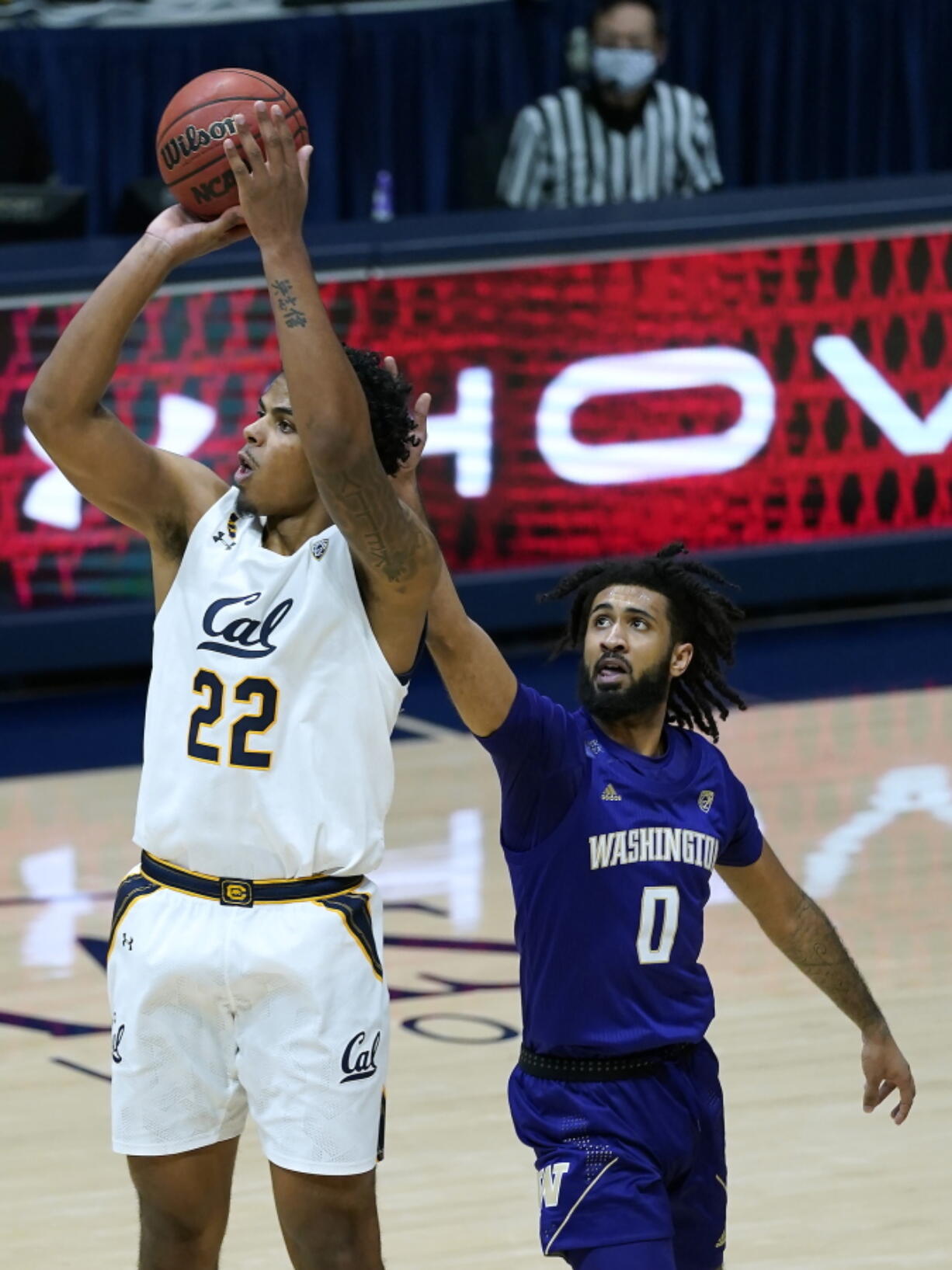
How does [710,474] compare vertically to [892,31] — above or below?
below

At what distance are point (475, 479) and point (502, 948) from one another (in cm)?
331

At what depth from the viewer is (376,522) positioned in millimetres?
3631

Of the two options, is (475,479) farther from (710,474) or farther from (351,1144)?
(351,1144)

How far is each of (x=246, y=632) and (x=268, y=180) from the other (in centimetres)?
70

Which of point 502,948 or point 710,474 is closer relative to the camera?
point 502,948

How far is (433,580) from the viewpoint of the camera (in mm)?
3752

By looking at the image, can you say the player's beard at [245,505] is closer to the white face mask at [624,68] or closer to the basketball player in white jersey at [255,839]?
the basketball player in white jersey at [255,839]

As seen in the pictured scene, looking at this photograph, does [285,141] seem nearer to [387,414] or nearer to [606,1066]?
[387,414]

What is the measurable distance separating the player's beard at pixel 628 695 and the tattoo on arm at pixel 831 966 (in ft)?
1.49

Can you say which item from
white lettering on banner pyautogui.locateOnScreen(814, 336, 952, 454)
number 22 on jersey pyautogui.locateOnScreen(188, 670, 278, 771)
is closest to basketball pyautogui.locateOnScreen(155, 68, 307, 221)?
number 22 on jersey pyautogui.locateOnScreen(188, 670, 278, 771)

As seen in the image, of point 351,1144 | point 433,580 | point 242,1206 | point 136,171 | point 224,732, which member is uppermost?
point 136,171

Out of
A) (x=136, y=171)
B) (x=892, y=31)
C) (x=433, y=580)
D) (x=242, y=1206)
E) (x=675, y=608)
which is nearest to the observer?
(x=433, y=580)

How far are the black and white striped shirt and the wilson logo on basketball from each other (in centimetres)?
697

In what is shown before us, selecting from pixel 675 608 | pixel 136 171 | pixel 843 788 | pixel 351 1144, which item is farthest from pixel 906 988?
pixel 136 171
